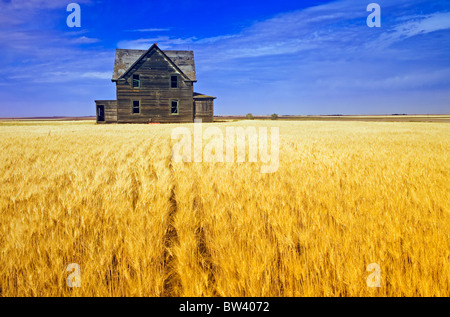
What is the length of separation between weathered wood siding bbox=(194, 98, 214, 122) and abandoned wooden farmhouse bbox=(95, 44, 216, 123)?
212cm

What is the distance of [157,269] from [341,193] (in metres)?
2.66

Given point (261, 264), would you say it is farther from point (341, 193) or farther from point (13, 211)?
point (13, 211)

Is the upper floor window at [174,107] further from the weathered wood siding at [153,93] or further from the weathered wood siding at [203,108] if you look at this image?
the weathered wood siding at [203,108]

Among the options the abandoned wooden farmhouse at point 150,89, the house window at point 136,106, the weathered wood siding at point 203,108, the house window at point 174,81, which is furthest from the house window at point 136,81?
the weathered wood siding at point 203,108

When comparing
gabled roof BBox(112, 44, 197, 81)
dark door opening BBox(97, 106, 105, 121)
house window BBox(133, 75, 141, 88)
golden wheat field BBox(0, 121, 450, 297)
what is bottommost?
golden wheat field BBox(0, 121, 450, 297)

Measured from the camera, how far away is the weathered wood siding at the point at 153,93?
3150 centimetres

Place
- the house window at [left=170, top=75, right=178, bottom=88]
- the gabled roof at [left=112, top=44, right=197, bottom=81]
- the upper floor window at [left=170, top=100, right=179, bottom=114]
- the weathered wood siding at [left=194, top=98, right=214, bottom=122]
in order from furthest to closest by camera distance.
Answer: the weathered wood siding at [left=194, top=98, right=214, bottom=122]
the upper floor window at [left=170, top=100, right=179, bottom=114]
the house window at [left=170, top=75, right=178, bottom=88]
the gabled roof at [left=112, top=44, right=197, bottom=81]

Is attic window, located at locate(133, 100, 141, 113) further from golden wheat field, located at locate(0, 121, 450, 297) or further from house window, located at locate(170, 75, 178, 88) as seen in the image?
golden wheat field, located at locate(0, 121, 450, 297)

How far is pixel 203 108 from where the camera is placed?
3631 centimetres

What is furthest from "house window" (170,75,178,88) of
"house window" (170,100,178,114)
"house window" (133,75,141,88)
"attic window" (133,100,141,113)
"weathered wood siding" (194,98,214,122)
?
"attic window" (133,100,141,113)

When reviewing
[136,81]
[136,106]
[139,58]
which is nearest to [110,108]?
[136,106]

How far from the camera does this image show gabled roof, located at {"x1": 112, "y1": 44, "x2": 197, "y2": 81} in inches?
1243
